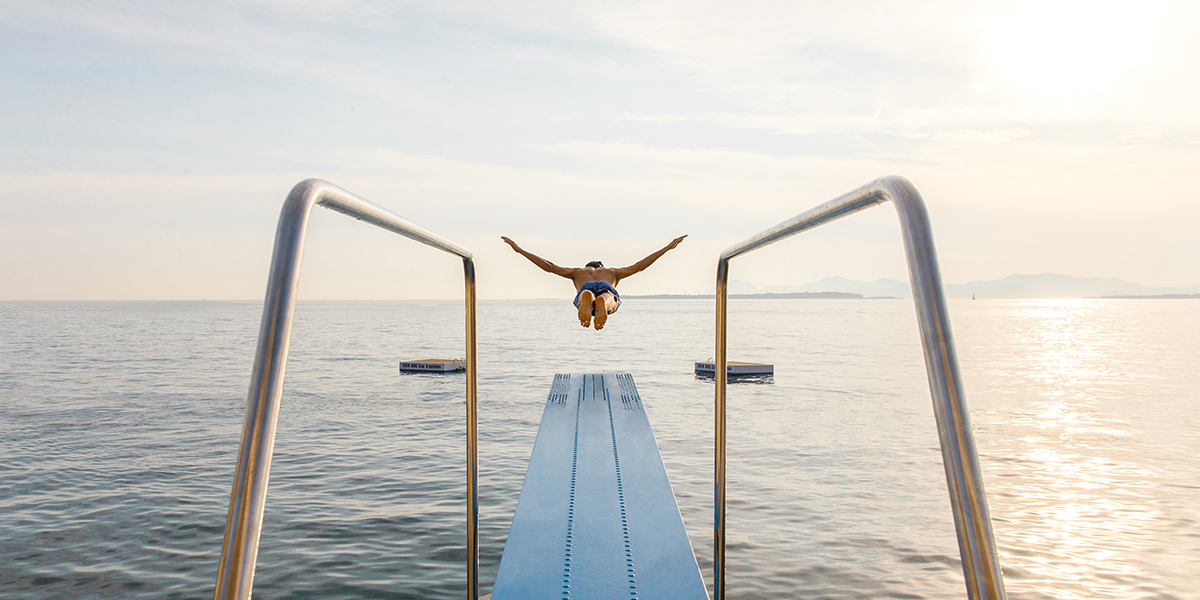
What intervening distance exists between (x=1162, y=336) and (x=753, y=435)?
250 feet

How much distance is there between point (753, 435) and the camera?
1964 centimetres

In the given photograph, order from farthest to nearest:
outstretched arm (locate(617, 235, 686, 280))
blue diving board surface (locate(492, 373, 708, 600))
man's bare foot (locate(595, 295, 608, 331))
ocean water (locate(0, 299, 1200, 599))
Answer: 1. ocean water (locate(0, 299, 1200, 599))
2. outstretched arm (locate(617, 235, 686, 280))
3. man's bare foot (locate(595, 295, 608, 331))
4. blue diving board surface (locate(492, 373, 708, 600))

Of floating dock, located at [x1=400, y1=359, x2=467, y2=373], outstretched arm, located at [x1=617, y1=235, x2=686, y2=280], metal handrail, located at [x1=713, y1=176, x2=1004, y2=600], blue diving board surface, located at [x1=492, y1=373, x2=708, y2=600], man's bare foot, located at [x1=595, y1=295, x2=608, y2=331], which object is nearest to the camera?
metal handrail, located at [x1=713, y1=176, x2=1004, y2=600]

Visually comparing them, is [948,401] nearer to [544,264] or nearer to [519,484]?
[544,264]

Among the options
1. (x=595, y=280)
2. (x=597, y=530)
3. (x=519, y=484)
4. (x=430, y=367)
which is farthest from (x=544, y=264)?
(x=430, y=367)

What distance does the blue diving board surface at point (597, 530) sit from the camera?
14.0ft

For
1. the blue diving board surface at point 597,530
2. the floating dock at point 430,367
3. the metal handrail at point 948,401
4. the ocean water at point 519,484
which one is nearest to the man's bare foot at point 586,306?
the blue diving board surface at point 597,530

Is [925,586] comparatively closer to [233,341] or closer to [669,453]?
[669,453]

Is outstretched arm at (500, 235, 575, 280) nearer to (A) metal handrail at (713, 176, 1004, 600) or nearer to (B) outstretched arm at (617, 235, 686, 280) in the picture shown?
(B) outstretched arm at (617, 235, 686, 280)

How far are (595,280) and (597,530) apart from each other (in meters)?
3.29

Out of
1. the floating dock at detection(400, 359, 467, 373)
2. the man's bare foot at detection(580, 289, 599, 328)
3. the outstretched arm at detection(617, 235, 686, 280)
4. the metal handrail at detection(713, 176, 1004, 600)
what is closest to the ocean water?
the floating dock at detection(400, 359, 467, 373)

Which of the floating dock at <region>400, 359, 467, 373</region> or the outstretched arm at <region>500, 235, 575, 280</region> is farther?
the floating dock at <region>400, 359, 467, 373</region>

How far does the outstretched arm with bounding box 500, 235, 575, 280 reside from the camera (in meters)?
7.72

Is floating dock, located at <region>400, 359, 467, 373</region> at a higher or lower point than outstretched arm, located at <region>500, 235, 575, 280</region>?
lower
